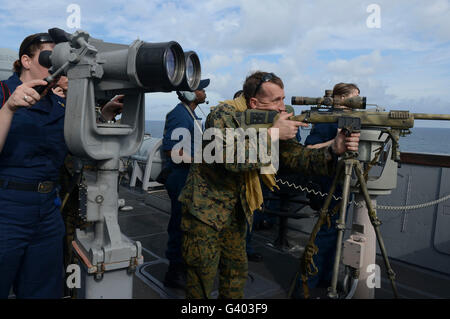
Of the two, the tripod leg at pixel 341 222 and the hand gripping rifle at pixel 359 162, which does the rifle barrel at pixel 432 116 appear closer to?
the hand gripping rifle at pixel 359 162

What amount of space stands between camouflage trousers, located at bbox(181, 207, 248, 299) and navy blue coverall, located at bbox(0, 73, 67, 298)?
2.37 feet

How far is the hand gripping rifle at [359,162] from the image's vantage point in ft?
6.83

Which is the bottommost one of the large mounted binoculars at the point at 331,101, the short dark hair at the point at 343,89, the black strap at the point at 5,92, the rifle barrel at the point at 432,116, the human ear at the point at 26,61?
the black strap at the point at 5,92

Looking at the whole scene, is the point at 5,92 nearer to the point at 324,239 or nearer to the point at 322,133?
the point at 322,133

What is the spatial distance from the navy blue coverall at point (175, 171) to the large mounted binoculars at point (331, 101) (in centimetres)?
92

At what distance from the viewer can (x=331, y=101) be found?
2.50 m

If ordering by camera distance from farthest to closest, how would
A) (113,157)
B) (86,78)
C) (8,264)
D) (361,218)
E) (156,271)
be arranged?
(156,271) → (361,218) → (8,264) → (113,157) → (86,78)

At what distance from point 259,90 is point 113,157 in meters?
0.98

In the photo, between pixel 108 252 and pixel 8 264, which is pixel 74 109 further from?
pixel 8 264

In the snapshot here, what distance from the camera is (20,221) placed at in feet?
5.49

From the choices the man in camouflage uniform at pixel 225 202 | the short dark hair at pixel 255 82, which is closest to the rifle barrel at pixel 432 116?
the man in camouflage uniform at pixel 225 202

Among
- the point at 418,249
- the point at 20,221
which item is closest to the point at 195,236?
the point at 20,221

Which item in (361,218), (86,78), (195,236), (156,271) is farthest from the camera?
(156,271)

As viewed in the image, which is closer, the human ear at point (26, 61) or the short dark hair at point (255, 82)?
the human ear at point (26, 61)
